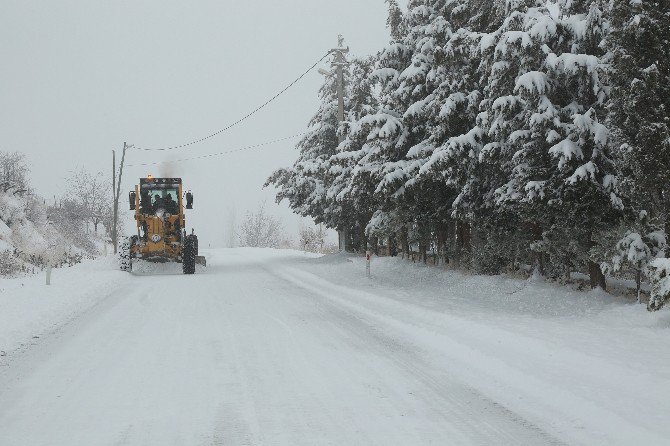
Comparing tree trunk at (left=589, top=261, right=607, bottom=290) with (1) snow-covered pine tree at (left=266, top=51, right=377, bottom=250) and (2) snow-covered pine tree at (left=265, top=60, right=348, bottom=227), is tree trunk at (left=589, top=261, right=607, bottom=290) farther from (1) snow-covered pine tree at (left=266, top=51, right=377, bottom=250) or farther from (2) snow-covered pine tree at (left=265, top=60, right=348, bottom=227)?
(2) snow-covered pine tree at (left=265, top=60, right=348, bottom=227)

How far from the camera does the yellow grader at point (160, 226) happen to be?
19172 millimetres

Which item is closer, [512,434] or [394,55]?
[512,434]

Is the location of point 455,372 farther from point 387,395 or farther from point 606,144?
point 606,144

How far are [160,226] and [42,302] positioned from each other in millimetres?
9211

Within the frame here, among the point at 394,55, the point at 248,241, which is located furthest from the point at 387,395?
the point at 248,241

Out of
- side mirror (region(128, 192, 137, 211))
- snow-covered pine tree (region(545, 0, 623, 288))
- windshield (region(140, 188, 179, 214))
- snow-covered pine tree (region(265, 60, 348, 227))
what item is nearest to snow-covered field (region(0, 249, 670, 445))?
snow-covered pine tree (region(545, 0, 623, 288))

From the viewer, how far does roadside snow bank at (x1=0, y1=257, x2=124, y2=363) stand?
310 inches

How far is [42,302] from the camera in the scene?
10.8 meters

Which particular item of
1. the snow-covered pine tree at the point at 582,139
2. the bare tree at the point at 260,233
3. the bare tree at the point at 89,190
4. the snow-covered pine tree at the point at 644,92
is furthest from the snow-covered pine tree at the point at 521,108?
the bare tree at the point at 260,233

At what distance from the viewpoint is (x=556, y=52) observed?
33.8ft

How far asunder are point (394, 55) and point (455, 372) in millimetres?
12372

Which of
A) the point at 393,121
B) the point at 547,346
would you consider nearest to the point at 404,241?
the point at 393,121

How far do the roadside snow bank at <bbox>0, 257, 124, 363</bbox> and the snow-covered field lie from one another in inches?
2.5

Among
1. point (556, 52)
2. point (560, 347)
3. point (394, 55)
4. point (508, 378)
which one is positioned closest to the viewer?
point (508, 378)
